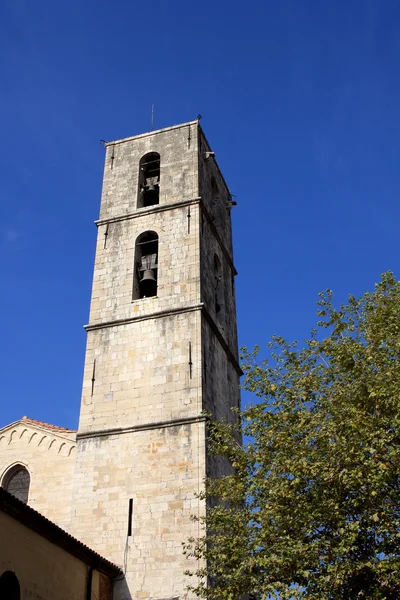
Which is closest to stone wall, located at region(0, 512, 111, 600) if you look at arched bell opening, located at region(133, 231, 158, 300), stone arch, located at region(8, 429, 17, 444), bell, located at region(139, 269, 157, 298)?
stone arch, located at region(8, 429, 17, 444)

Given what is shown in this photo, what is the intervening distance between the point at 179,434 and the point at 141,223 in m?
7.79

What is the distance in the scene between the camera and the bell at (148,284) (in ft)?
70.5

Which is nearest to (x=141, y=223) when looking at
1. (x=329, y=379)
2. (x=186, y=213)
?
(x=186, y=213)

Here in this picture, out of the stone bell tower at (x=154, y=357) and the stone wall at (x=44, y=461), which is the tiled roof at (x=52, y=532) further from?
the stone wall at (x=44, y=461)

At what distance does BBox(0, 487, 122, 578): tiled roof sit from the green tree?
3025 mm

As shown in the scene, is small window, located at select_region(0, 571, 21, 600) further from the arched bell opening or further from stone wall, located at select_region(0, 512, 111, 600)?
the arched bell opening

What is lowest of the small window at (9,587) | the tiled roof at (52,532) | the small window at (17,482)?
the small window at (9,587)

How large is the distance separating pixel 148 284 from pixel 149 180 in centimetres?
485

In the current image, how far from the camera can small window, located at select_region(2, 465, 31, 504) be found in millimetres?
19844

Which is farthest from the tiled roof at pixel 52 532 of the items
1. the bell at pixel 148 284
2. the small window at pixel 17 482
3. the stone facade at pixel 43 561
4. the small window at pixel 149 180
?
the small window at pixel 149 180

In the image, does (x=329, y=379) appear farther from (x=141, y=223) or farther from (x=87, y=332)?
(x=141, y=223)

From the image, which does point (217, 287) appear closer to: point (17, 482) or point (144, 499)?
point (144, 499)

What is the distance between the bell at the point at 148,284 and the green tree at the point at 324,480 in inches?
276

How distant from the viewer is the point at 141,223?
A: 22891mm
